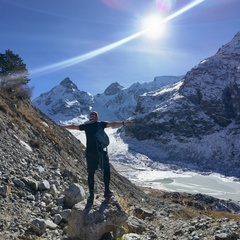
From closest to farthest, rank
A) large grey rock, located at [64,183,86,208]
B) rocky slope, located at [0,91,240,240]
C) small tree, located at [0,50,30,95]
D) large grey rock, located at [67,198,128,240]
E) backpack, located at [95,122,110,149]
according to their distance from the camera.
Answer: large grey rock, located at [67,198,128,240]
rocky slope, located at [0,91,240,240]
backpack, located at [95,122,110,149]
large grey rock, located at [64,183,86,208]
small tree, located at [0,50,30,95]

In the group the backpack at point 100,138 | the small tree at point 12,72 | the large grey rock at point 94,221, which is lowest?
the large grey rock at point 94,221

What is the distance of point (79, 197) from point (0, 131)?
635 centimetres

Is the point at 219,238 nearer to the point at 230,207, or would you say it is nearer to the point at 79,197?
the point at 79,197

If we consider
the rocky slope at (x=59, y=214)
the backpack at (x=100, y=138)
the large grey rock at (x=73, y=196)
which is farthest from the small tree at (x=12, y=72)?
the backpack at (x=100, y=138)

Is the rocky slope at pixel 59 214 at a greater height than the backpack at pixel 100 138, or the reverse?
the backpack at pixel 100 138

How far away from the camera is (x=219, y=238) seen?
24.6 feet

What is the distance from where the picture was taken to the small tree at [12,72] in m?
29.4

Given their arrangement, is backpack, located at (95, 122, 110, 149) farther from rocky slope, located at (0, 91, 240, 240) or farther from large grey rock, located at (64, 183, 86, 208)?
large grey rock, located at (64, 183, 86, 208)

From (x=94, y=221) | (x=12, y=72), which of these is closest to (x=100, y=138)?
(x=94, y=221)

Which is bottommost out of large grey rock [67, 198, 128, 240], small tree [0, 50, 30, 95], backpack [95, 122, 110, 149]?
large grey rock [67, 198, 128, 240]

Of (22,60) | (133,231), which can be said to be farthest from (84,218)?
(22,60)

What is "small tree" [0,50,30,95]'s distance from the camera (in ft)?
96.4

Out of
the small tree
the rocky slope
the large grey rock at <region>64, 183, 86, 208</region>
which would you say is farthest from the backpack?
the small tree

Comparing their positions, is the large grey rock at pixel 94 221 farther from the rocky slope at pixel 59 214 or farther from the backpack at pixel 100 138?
the backpack at pixel 100 138
